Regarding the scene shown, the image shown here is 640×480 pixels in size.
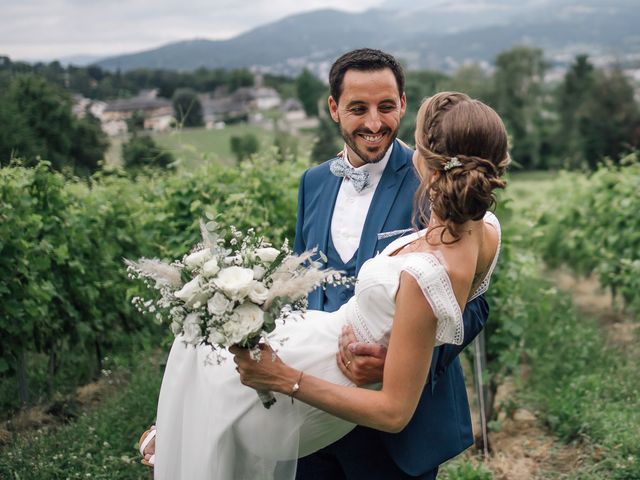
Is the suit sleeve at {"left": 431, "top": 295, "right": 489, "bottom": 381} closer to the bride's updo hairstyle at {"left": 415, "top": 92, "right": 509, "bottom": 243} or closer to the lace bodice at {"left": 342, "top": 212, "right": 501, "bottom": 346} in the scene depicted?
the lace bodice at {"left": 342, "top": 212, "right": 501, "bottom": 346}

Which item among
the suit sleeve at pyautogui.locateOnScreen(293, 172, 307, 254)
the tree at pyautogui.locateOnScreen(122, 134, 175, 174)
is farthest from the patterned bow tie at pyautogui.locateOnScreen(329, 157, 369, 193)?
the tree at pyautogui.locateOnScreen(122, 134, 175, 174)

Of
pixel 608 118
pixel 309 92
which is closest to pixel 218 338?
pixel 608 118

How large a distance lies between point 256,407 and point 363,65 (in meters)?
1.51

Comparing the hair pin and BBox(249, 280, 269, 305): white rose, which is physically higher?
the hair pin

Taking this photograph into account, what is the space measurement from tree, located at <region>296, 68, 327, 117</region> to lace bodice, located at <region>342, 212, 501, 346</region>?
51572 mm

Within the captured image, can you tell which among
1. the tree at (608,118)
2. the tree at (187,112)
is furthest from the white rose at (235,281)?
the tree at (608,118)

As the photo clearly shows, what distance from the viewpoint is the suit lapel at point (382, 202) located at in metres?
2.73

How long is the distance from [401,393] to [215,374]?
63 cm

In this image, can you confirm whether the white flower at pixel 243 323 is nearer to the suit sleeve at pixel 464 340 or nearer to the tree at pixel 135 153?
the suit sleeve at pixel 464 340

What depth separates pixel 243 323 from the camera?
77.4 inches

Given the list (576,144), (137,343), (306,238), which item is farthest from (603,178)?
(576,144)

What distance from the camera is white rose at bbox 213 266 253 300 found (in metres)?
1.97

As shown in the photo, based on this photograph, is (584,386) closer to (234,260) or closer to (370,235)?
(370,235)

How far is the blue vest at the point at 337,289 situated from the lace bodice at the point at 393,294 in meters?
0.39
